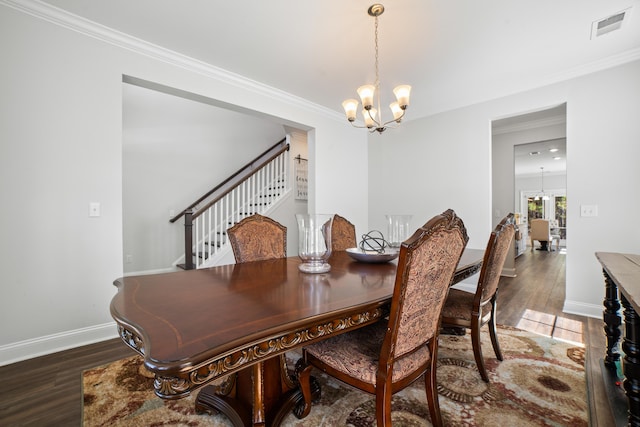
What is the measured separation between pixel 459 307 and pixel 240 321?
1470mm

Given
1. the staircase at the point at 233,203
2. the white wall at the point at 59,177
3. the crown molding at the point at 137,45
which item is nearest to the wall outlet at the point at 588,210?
the crown molding at the point at 137,45

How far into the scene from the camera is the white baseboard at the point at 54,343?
1882mm

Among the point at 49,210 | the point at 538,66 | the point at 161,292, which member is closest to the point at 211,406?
the point at 161,292

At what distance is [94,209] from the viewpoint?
223 centimetres

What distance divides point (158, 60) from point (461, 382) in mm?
3513

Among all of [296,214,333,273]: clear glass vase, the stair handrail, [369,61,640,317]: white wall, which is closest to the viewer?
[296,214,333,273]: clear glass vase

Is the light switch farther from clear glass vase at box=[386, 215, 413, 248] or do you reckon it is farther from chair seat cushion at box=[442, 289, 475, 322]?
chair seat cushion at box=[442, 289, 475, 322]

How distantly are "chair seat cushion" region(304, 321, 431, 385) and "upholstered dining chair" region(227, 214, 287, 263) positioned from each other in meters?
0.90

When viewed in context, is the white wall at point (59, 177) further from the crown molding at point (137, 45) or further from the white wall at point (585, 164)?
the white wall at point (585, 164)

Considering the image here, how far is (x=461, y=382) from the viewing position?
1634 mm

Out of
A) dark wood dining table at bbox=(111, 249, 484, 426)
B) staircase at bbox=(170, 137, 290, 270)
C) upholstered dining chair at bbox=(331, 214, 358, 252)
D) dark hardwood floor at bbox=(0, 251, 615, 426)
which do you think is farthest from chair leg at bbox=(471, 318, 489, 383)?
staircase at bbox=(170, 137, 290, 270)

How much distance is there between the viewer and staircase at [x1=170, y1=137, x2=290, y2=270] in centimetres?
416

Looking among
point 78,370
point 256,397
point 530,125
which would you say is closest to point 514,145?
point 530,125

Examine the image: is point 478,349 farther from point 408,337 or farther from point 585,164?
point 585,164
